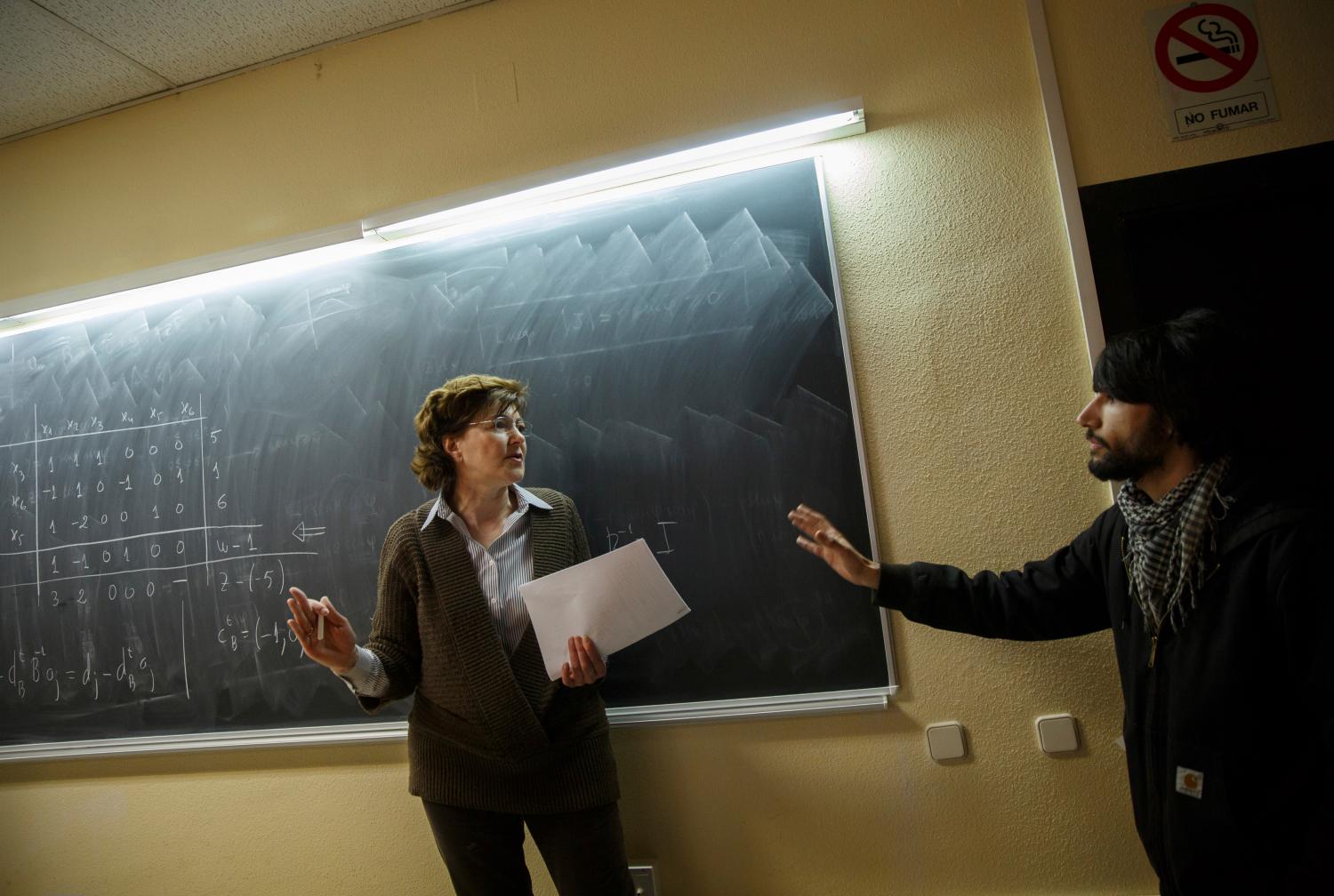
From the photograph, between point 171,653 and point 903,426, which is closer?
point 903,426

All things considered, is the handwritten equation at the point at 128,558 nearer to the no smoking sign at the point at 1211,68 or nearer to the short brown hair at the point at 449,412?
the short brown hair at the point at 449,412

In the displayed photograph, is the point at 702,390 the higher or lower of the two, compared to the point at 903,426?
higher

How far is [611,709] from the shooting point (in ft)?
6.40

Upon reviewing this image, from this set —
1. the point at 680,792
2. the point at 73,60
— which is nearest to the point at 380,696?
the point at 680,792

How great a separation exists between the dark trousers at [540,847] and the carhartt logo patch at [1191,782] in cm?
108

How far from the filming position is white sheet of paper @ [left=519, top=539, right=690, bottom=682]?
1.61 meters

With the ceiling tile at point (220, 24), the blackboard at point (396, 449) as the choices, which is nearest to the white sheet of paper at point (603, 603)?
the blackboard at point (396, 449)

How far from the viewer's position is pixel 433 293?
2.16m

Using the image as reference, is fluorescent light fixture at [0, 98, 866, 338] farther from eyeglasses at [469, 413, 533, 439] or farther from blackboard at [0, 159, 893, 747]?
eyeglasses at [469, 413, 533, 439]

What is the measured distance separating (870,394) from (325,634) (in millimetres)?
1338

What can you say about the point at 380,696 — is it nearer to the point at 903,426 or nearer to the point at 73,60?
the point at 903,426

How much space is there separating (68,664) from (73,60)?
1.81m

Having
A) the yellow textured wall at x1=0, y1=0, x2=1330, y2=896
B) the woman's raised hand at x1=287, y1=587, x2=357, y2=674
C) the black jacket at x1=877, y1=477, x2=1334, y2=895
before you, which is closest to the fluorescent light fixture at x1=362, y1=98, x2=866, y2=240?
the yellow textured wall at x1=0, y1=0, x2=1330, y2=896

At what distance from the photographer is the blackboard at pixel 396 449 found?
190 cm
